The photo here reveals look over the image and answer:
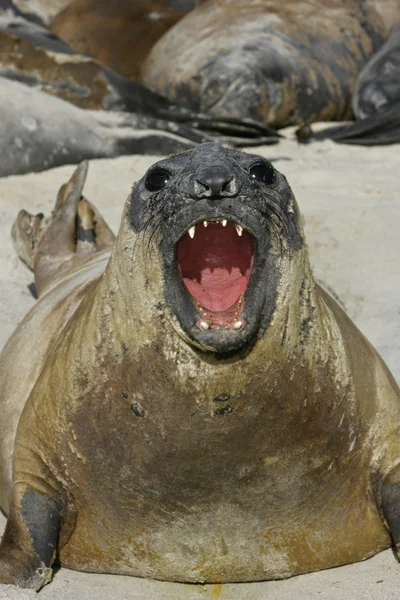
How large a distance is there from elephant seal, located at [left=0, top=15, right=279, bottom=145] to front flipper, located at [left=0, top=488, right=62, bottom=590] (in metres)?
4.80

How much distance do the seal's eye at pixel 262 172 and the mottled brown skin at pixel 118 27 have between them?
7358mm

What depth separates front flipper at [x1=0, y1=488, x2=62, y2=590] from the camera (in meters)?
3.15

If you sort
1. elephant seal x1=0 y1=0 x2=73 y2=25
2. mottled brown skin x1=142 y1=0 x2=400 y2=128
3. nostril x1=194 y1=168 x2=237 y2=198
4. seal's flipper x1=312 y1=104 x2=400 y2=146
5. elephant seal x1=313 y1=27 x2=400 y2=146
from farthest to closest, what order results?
elephant seal x1=0 y1=0 x2=73 y2=25 < mottled brown skin x1=142 y1=0 x2=400 y2=128 < elephant seal x1=313 y1=27 x2=400 y2=146 < seal's flipper x1=312 y1=104 x2=400 y2=146 < nostril x1=194 y1=168 x2=237 y2=198

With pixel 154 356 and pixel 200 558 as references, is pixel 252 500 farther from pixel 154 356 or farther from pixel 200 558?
pixel 154 356

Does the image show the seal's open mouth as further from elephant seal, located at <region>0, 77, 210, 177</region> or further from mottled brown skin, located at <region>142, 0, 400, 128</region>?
mottled brown skin, located at <region>142, 0, 400, 128</region>

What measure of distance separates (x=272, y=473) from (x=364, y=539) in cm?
41

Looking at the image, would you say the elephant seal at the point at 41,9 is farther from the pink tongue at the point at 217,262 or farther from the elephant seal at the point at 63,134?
the pink tongue at the point at 217,262

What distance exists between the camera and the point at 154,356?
9.74ft

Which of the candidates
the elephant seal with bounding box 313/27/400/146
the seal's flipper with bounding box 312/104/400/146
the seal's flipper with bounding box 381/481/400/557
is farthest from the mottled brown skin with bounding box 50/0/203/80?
the seal's flipper with bounding box 381/481/400/557

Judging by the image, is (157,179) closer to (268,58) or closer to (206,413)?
(206,413)

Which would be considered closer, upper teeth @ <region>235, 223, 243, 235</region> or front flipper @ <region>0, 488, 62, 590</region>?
upper teeth @ <region>235, 223, 243, 235</region>

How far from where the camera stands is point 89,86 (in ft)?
26.2

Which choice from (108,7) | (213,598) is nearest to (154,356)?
(213,598)

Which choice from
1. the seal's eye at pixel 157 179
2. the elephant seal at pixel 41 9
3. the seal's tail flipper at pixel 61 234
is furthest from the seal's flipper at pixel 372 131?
the seal's eye at pixel 157 179
